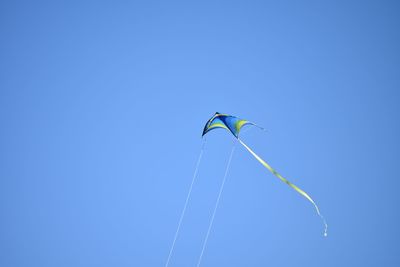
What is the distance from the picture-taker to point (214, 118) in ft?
43.2

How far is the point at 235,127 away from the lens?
1226 centimetres

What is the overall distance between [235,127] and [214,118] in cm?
117

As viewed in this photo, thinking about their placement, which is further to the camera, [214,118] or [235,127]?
[214,118]

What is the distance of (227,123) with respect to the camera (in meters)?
12.6

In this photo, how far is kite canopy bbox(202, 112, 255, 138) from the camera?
1214 centimetres

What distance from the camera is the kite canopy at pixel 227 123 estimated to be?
12141 mm
